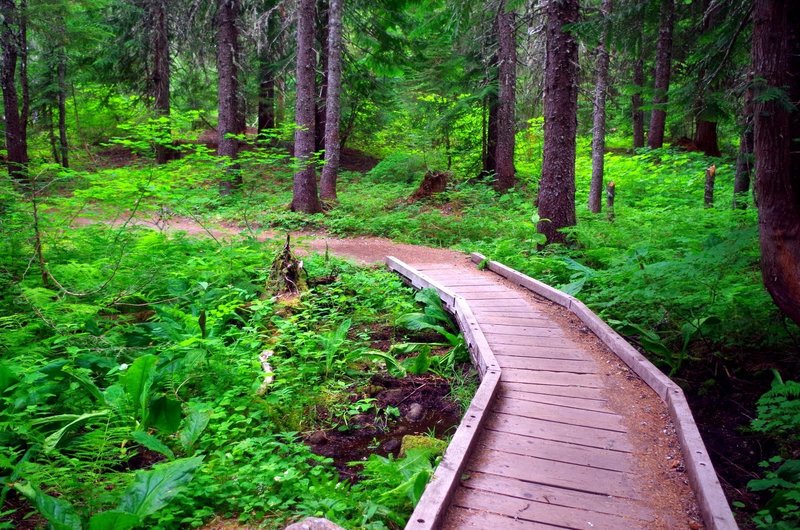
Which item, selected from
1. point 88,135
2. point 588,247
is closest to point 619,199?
point 588,247

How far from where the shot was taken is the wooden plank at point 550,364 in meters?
4.90

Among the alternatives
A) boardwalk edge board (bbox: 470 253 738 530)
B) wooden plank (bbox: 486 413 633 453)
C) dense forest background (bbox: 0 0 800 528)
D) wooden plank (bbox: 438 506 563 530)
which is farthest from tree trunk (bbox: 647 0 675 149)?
wooden plank (bbox: 438 506 563 530)

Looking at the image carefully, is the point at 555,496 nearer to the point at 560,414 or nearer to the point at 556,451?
the point at 556,451

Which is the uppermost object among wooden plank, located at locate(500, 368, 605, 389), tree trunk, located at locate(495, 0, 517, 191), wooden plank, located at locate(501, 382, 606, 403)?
tree trunk, located at locate(495, 0, 517, 191)

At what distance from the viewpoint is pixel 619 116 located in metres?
25.0

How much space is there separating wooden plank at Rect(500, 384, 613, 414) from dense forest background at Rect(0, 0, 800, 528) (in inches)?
42.3

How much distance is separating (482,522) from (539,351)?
9.01ft

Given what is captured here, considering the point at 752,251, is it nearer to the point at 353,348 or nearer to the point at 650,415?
the point at 650,415

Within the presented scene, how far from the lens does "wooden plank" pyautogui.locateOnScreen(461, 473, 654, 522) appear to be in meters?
2.96

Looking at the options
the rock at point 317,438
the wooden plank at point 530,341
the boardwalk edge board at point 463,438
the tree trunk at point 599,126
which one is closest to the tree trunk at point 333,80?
the tree trunk at point 599,126

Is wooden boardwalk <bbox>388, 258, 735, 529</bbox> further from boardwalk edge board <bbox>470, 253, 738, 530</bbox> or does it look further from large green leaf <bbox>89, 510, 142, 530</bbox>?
large green leaf <bbox>89, 510, 142, 530</bbox>

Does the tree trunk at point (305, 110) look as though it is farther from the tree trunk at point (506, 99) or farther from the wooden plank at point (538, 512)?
the wooden plank at point (538, 512)

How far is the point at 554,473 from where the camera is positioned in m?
3.31

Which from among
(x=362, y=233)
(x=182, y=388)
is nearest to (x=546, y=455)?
(x=182, y=388)
